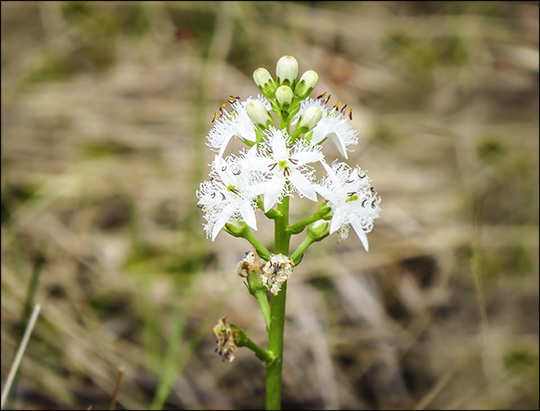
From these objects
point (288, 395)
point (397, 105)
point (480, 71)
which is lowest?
point (288, 395)

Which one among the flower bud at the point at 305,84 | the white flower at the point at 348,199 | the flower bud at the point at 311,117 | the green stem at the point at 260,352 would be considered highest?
the flower bud at the point at 305,84

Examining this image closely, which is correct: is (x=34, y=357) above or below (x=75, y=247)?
below

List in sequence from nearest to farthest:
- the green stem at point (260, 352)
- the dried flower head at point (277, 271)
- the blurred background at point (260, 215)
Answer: the dried flower head at point (277, 271) → the green stem at point (260, 352) → the blurred background at point (260, 215)

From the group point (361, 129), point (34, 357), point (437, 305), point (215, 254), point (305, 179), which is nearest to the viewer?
point (305, 179)

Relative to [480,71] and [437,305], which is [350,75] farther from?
[437,305]

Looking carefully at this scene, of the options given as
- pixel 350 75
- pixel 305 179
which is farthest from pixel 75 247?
pixel 350 75

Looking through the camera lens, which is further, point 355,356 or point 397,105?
point 397,105

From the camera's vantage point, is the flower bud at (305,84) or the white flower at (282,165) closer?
the white flower at (282,165)

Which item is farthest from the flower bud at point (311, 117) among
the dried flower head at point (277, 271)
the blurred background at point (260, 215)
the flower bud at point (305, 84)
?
the blurred background at point (260, 215)

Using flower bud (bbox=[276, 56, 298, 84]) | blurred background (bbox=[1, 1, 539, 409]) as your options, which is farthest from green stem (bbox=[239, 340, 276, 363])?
flower bud (bbox=[276, 56, 298, 84])

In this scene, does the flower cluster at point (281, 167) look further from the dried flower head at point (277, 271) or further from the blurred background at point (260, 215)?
the blurred background at point (260, 215)
